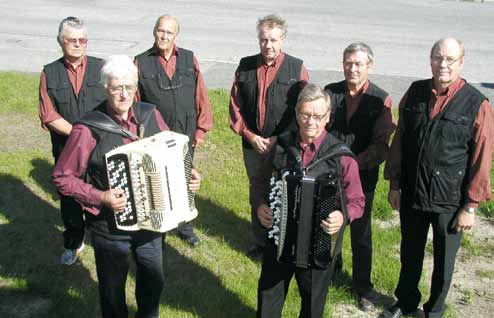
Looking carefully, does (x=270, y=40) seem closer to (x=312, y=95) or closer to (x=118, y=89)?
(x=312, y=95)

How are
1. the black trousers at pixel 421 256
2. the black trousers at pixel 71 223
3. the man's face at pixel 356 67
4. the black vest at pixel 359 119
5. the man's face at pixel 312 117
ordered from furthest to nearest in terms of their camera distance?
the black trousers at pixel 71 223
the black vest at pixel 359 119
the man's face at pixel 356 67
the black trousers at pixel 421 256
the man's face at pixel 312 117

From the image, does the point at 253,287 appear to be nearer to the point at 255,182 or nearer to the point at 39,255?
the point at 255,182

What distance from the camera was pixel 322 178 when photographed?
4055 millimetres

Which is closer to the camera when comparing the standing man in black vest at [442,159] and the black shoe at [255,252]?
the standing man in black vest at [442,159]

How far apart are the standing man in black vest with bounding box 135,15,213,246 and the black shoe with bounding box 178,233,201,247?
1000 mm

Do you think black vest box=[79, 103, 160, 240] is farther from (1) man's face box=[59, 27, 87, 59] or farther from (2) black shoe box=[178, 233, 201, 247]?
(2) black shoe box=[178, 233, 201, 247]

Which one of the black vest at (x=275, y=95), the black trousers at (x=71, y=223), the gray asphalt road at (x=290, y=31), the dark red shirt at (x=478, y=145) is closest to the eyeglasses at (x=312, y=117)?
the dark red shirt at (x=478, y=145)

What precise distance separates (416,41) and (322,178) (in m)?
12.7

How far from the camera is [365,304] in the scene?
18.5 feet

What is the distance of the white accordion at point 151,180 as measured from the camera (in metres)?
4.15

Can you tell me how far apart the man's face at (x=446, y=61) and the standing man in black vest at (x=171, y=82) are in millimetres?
2519

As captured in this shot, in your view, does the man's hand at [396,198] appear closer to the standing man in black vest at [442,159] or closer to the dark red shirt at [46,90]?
the standing man in black vest at [442,159]

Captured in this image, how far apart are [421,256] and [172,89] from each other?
277 centimetres

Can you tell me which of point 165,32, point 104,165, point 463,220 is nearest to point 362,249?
point 463,220
